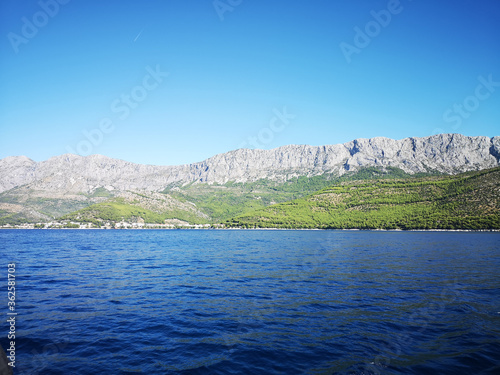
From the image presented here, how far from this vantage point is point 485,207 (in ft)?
603

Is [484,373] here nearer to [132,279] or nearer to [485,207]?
[132,279]

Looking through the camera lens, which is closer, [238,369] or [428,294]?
[238,369]

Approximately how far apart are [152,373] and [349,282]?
85.2ft

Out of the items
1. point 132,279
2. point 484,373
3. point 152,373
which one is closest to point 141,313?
point 152,373

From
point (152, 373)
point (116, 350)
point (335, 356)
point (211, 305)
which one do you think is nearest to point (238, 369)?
point (152, 373)

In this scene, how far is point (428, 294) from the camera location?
1082 inches

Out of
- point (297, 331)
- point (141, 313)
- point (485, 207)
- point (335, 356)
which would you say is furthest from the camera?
point (485, 207)

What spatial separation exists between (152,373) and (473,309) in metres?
25.5

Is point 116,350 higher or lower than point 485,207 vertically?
lower

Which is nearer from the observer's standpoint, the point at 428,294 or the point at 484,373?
the point at 484,373

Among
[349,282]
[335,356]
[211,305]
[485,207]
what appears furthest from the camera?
[485,207]

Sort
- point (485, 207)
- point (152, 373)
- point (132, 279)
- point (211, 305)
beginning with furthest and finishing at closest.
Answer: point (485, 207), point (132, 279), point (211, 305), point (152, 373)

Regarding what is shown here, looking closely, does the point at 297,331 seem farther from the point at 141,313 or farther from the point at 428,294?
the point at 428,294

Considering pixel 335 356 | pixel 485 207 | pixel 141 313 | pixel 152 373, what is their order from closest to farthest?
1. pixel 152 373
2. pixel 335 356
3. pixel 141 313
4. pixel 485 207
